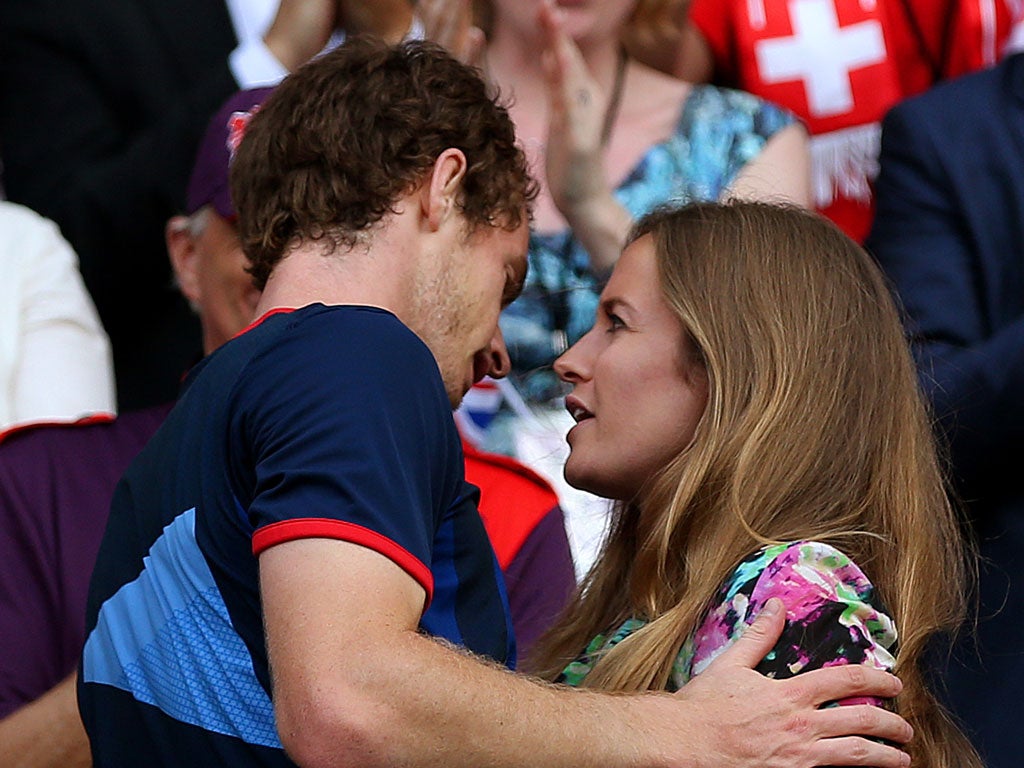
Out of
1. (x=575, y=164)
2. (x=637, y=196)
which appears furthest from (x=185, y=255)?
(x=637, y=196)

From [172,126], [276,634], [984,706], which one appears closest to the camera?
[276,634]

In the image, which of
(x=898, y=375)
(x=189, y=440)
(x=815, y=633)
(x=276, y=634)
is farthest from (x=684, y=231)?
(x=276, y=634)

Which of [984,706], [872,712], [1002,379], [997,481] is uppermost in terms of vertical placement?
[872,712]

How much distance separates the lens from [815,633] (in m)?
1.62

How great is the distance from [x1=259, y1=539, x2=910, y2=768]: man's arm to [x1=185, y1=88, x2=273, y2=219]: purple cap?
1457mm

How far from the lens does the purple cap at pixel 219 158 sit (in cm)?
276

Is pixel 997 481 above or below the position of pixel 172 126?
below

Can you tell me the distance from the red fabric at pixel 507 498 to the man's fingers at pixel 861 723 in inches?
35.2

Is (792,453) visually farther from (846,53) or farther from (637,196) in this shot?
(846,53)

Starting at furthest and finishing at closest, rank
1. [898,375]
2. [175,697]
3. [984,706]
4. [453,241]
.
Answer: [984,706]
[898,375]
[453,241]
[175,697]

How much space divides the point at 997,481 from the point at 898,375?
2.24 feet

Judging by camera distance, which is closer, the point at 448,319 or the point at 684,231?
the point at 448,319

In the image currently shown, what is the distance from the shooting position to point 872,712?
1617mm

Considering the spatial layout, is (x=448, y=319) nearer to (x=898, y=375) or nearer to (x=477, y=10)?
(x=898, y=375)
